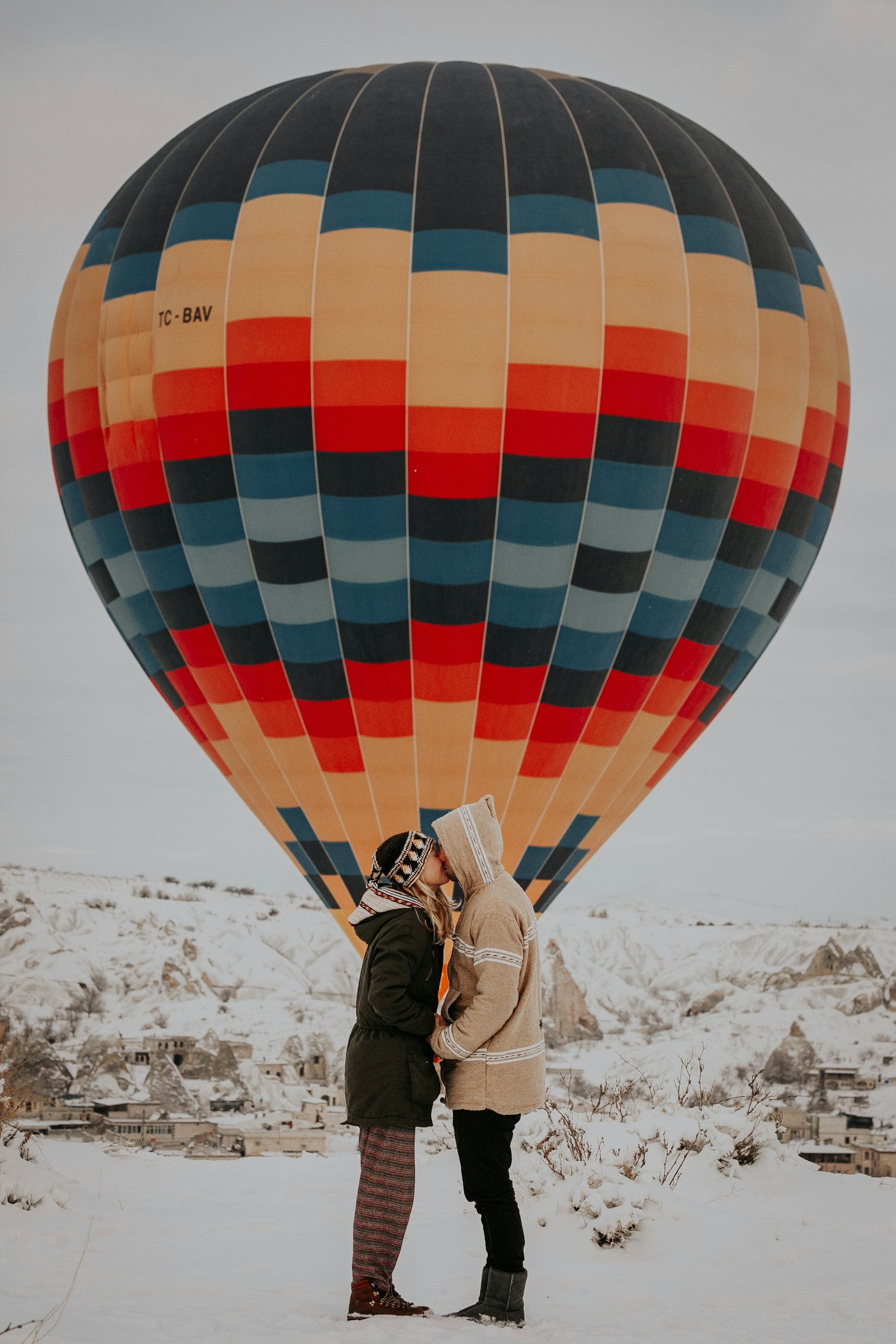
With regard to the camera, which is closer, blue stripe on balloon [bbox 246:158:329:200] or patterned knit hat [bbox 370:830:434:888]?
patterned knit hat [bbox 370:830:434:888]

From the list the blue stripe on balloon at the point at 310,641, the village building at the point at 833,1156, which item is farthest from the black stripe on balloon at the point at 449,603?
the village building at the point at 833,1156

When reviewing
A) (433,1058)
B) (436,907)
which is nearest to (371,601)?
(436,907)

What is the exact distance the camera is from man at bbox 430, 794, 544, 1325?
3438mm

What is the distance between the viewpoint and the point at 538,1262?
437 centimetres

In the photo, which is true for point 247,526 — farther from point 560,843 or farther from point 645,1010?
point 645,1010

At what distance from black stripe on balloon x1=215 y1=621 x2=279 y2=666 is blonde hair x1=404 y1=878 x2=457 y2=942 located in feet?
12.5

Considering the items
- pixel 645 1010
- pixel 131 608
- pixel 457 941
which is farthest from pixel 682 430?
pixel 645 1010

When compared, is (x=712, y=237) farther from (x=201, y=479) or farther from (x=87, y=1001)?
(x=87, y=1001)

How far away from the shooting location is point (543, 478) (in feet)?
22.0

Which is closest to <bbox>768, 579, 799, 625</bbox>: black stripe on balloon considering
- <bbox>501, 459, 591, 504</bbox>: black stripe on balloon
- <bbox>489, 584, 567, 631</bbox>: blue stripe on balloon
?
<bbox>489, 584, 567, 631</bbox>: blue stripe on balloon

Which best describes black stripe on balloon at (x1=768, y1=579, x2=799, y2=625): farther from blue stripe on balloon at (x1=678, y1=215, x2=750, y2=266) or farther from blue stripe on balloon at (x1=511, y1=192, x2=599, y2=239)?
blue stripe on balloon at (x1=511, y1=192, x2=599, y2=239)

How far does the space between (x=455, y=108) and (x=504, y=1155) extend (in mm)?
Result: 5782

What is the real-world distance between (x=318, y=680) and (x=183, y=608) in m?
1.01

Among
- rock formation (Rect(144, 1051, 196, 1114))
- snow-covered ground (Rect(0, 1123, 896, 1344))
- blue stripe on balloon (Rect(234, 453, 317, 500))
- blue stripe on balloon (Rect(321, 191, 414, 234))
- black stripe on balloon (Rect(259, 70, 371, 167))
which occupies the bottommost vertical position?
rock formation (Rect(144, 1051, 196, 1114))
